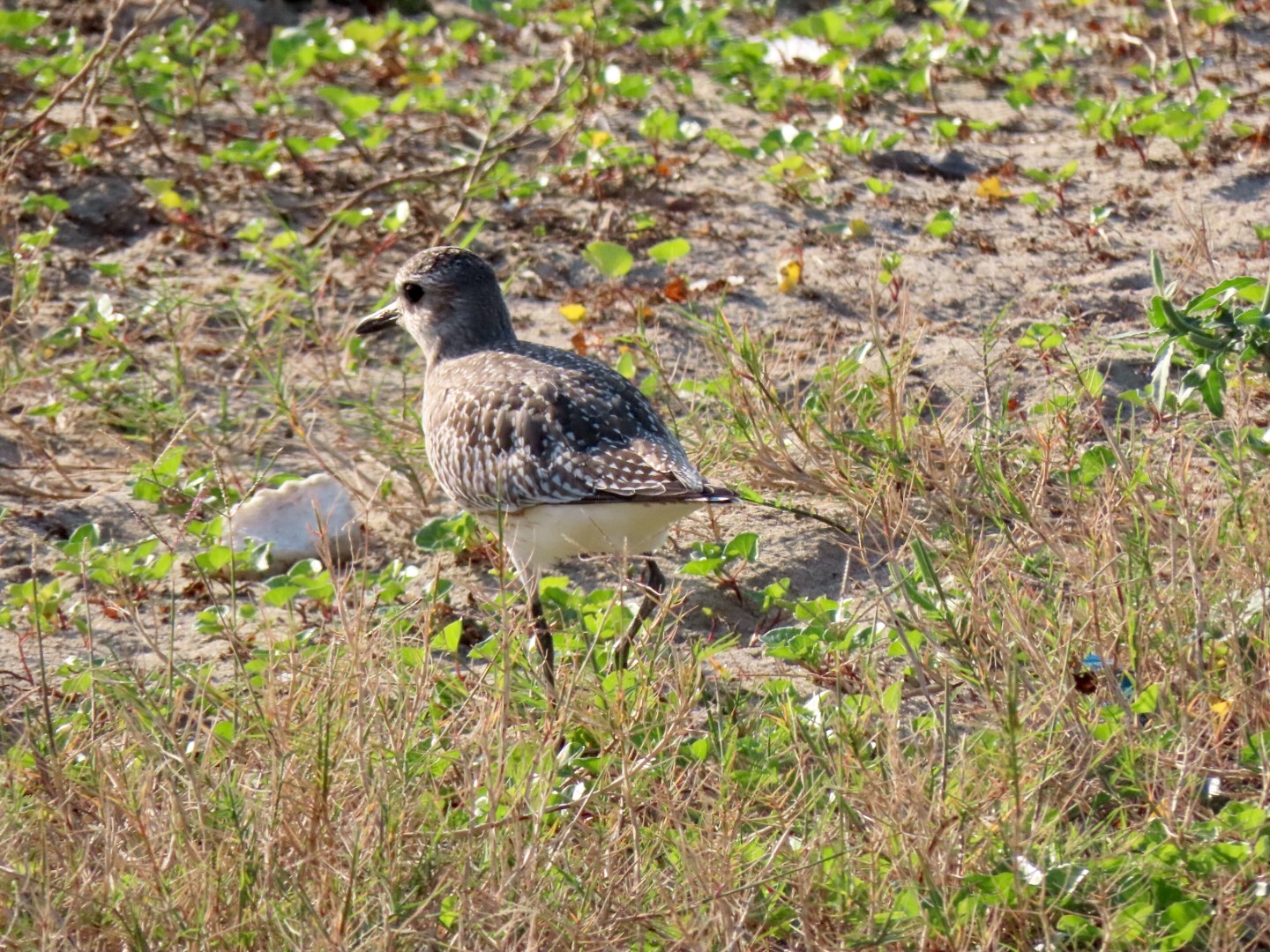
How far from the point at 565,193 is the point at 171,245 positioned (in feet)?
6.08

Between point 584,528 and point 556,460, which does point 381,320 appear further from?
point 584,528

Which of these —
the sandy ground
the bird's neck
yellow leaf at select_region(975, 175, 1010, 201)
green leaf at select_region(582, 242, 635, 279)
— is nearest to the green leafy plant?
the sandy ground

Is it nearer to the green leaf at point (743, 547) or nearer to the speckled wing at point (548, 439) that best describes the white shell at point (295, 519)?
the speckled wing at point (548, 439)

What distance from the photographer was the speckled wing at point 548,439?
186 inches

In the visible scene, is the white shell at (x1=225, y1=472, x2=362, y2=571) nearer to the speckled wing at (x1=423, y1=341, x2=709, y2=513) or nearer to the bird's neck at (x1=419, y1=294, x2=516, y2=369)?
the speckled wing at (x1=423, y1=341, x2=709, y2=513)

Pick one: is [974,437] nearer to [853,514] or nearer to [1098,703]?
[853,514]

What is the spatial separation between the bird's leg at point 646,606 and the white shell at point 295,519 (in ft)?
3.58

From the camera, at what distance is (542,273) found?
7062 millimetres

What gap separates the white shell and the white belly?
0.64 meters

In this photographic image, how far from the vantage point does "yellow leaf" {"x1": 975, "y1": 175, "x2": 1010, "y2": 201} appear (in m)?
7.09

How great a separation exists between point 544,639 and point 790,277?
2.59 meters

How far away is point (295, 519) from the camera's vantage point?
5.57 meters

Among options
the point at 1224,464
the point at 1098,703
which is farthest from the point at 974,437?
the point at 1098,703

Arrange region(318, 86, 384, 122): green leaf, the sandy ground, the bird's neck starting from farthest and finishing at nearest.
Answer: region(318, 86, 384, 122): green leaf → the bird's neck → the sandy ground
